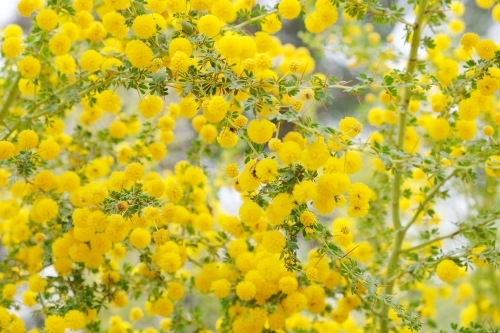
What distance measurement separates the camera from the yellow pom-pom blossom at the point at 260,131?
800 mm

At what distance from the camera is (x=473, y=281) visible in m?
1.65

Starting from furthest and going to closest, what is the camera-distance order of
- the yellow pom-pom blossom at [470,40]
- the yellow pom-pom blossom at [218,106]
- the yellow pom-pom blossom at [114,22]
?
the yellow pom-pom blossom at [470,40], the yellow pom-pom blossom at [114,22], the yellow pom-pom blossom at [218,106]

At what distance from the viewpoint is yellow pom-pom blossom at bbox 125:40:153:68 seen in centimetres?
86

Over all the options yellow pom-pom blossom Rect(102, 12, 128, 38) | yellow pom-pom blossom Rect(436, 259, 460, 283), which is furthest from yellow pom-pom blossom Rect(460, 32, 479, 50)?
yellow pom-pom blossom Rect(102, 12, 128, 38)

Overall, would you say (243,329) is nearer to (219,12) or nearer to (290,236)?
(290,236)

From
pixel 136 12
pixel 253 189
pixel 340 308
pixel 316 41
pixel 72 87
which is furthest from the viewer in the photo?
pixel 316 41

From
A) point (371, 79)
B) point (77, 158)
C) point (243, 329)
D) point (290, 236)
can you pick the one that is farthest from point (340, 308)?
point (77, 158)

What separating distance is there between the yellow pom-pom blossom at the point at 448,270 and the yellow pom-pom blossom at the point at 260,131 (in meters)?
0.42

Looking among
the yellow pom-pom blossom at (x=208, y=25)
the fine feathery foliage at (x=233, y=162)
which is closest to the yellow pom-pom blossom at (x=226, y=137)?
the fine feathery foliage at (x=233, y=162)

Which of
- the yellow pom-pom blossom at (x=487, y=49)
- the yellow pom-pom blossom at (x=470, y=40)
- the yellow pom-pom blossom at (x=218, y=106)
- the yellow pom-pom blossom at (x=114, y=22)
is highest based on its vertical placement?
the yellow pom-pom blossom at (x=470, y=40)

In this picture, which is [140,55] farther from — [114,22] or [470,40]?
[470,40]

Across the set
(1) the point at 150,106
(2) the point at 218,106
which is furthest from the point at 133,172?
(2) the point at 218,106

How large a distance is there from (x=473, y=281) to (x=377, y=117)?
2.31 ft

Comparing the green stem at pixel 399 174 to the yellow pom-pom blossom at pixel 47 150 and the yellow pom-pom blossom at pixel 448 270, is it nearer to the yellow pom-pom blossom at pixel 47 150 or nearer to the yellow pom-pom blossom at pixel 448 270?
the yellow pom-pom blossom at pixel 448 270
